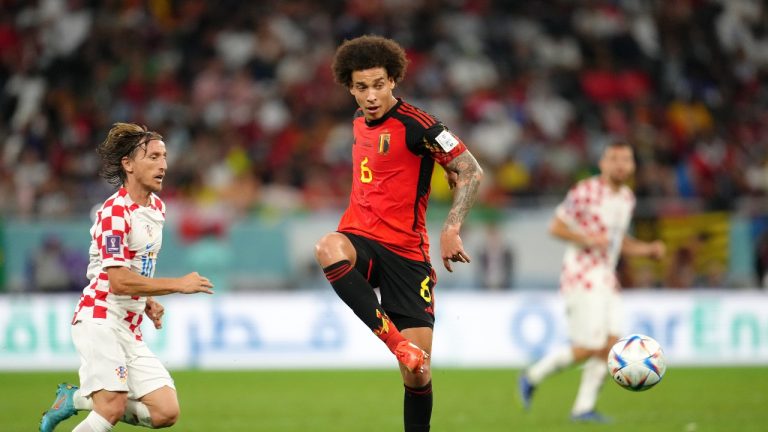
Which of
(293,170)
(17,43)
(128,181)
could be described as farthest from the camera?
(17,43)

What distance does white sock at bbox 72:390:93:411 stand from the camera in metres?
7.12

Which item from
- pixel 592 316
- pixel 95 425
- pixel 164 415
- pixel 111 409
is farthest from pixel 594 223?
pixel 95 425

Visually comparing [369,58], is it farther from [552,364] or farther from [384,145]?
[552,364]

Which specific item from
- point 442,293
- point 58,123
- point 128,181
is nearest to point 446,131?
point 128,181

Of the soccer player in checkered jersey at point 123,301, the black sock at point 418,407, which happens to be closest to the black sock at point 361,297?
the black sock at point 418,407

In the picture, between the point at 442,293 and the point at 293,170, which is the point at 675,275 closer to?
Result: the point at 442,293

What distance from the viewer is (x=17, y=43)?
21266 mm

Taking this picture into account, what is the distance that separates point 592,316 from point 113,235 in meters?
5.33

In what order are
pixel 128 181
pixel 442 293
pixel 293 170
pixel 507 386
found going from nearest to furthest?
pixel 128 181, pixel 507 386, pixel 442 293, pixel 293 170

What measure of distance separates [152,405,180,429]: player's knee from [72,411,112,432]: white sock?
0.31 metres

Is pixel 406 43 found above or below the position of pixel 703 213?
above

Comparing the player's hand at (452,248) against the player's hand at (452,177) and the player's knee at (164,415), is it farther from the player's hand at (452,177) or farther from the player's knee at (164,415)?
the player's knee at (164,415)

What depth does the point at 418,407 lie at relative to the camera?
7488 millimetres

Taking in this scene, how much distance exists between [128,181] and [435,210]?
9.80m
